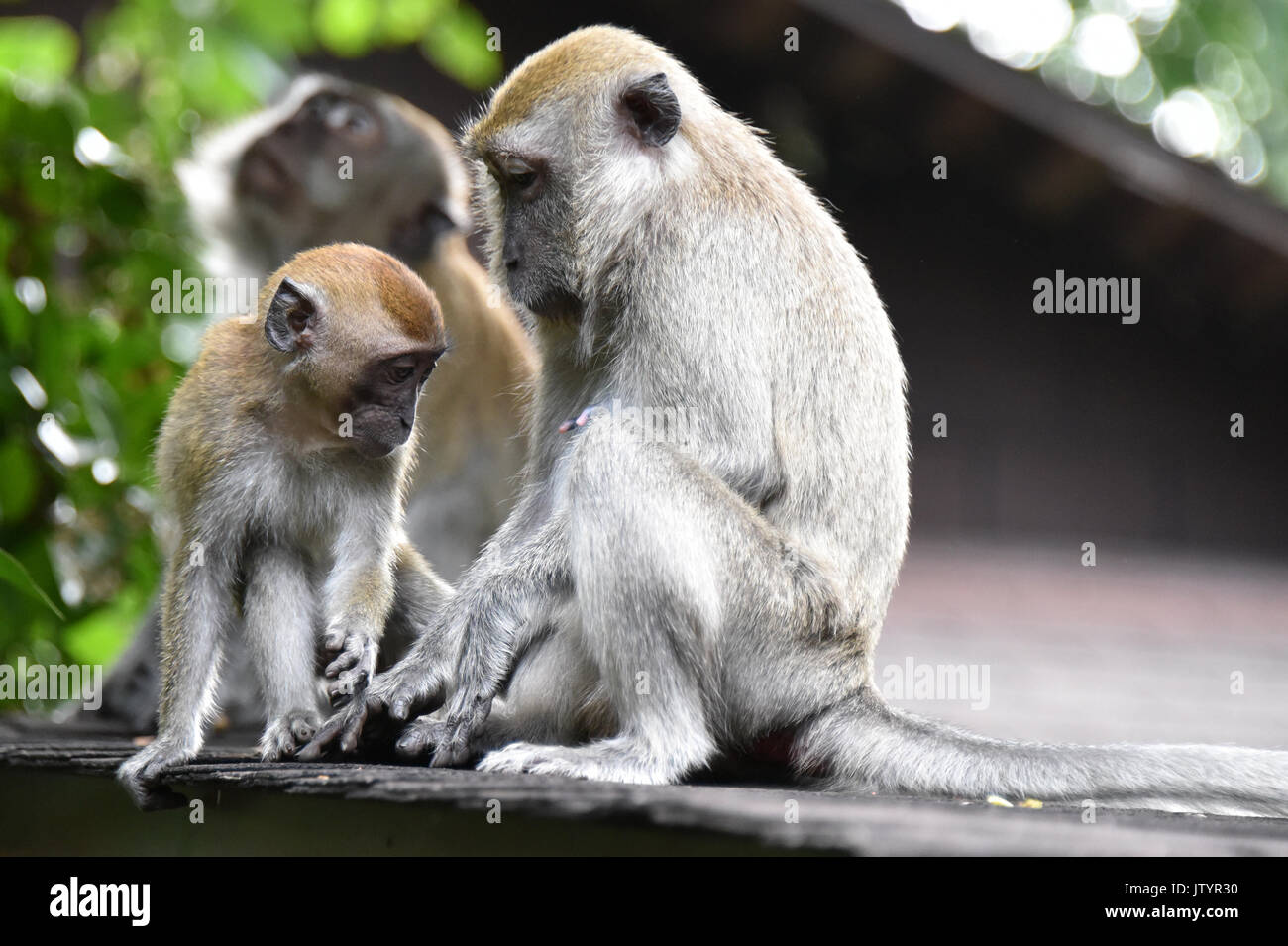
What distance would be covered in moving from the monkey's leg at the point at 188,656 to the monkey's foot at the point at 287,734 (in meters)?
0.23

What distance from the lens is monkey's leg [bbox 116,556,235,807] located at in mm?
4000

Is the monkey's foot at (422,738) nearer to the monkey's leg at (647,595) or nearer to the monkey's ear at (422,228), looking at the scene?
the monkey's leg at (647,595)

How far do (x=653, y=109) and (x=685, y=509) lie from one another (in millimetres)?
1341

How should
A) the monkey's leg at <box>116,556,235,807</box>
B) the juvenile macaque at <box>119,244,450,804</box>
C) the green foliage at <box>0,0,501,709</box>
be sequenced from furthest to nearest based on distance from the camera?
the green foliage at <box>0,0,501,709</box> < the juvenile macaque at <box>119,244,450,804</box> < the monkey's leg at <box>116,556,235,807</box>

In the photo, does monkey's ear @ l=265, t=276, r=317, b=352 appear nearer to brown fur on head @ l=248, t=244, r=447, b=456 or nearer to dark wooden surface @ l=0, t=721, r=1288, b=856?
brown fur on head @ l=248, t=244, r=447, b=456

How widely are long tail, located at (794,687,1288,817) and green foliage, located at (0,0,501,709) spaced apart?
3145 mm

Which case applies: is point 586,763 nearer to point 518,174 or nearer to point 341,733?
point 341,733

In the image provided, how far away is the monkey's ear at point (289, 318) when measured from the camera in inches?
175

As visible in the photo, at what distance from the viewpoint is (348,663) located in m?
4.11

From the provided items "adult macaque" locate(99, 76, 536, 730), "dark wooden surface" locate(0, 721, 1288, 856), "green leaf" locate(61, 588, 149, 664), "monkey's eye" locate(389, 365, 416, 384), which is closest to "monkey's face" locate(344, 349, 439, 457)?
"monkey's eye" locate(389, 365, 416, 384)

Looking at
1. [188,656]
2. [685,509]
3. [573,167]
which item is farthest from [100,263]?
[685,509]

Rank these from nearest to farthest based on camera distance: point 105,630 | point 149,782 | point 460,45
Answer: point 149,782, point 105,630, point 460,45

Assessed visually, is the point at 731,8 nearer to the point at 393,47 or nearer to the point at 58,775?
the point at 393,47
